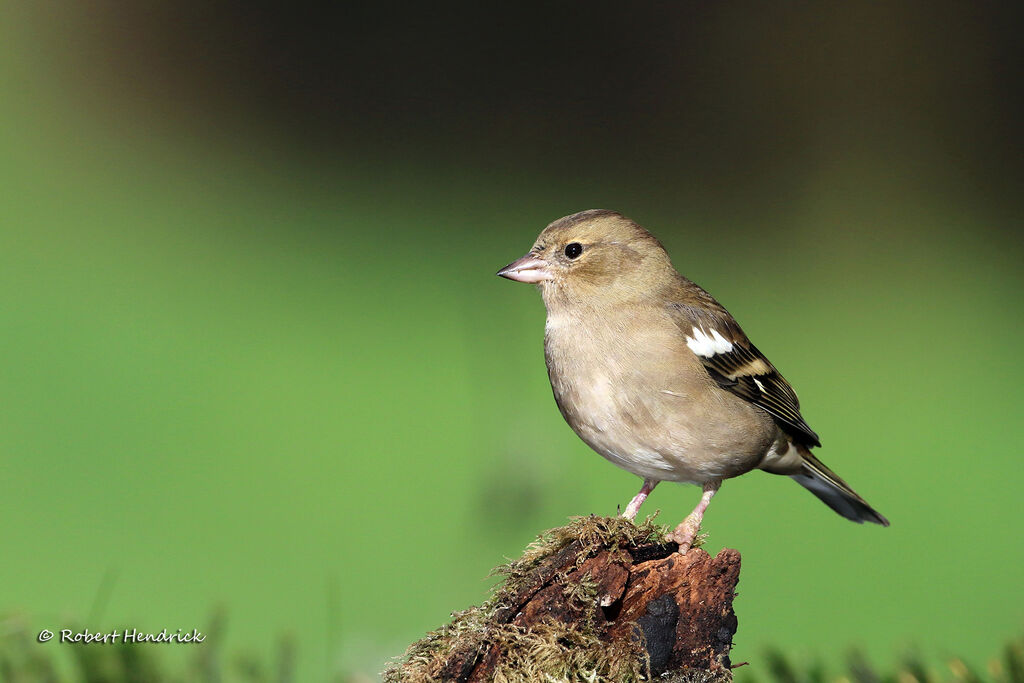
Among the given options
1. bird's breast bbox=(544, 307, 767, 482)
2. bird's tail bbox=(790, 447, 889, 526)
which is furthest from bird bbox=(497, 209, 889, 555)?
bird's tail bbox=(790, 447, 889, 526)

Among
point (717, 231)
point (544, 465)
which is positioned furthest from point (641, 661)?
point (717, 231)

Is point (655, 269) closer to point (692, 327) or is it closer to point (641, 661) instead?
point (692, 327)

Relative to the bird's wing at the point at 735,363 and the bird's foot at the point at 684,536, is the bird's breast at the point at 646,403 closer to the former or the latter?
the bird's wing at the point at 735,363

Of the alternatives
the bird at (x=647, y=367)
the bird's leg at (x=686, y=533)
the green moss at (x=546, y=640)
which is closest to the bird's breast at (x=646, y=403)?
the bird at (x=647, y=367)

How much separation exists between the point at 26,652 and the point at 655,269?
4.83 feet

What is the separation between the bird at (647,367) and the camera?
2051 mm

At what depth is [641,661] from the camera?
1584 millimetres

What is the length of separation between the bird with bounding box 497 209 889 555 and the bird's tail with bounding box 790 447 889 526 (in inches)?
4.2

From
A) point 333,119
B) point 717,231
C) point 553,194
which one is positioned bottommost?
point 717,231

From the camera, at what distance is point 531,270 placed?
2238 millimetres

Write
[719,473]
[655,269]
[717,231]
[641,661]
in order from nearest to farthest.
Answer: [641,661] < [719,473] < [655,269] < [717,231]

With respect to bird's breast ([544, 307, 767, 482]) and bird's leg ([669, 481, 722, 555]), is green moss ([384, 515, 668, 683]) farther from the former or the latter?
bird's breast ([544, 307, 767, 482])

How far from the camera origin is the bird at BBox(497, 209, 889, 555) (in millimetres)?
2051

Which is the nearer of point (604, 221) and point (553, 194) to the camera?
point (604, 221)
